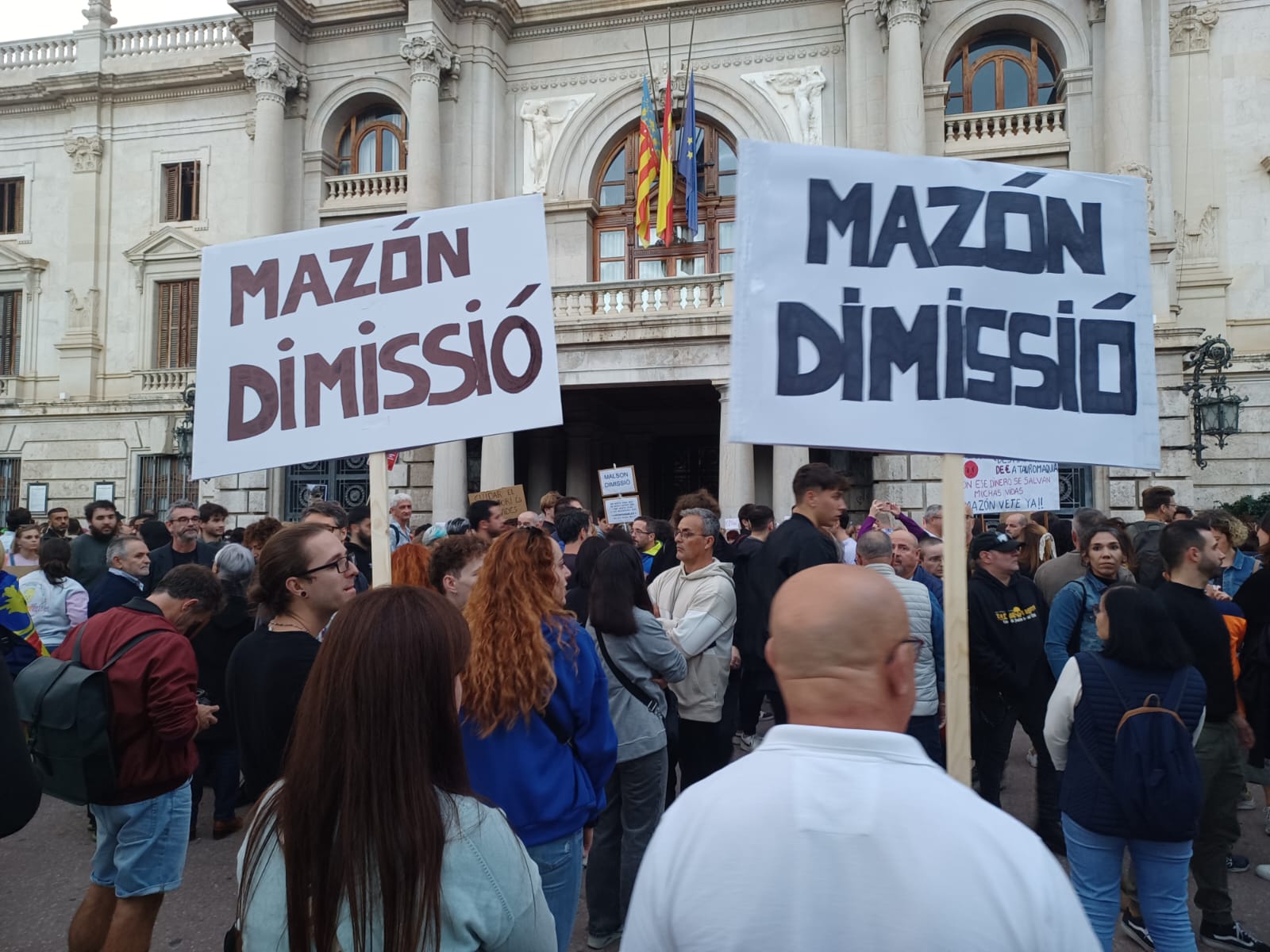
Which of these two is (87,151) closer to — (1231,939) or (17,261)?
(17,261)

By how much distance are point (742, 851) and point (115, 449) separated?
73.4 feet

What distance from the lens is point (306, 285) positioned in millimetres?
4062

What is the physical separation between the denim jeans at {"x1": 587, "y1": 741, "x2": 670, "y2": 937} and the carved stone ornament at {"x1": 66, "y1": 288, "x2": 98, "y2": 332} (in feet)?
70.3

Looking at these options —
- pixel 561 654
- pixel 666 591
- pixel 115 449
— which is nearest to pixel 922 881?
pixel 561 654

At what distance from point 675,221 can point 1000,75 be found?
6.59 metres

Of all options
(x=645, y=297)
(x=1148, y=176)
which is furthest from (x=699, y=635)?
(x=1148, y=176)

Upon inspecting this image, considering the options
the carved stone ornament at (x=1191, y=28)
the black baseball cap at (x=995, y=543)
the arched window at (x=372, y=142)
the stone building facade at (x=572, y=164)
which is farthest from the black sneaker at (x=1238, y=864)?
the arched window at (x=372, y=142)

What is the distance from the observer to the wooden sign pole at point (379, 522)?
11.5 feet

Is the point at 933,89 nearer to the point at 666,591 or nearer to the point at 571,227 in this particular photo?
the point at 571,227

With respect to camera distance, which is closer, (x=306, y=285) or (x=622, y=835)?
(x=306, y=285)

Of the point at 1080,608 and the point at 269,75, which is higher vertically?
the point at 269,75

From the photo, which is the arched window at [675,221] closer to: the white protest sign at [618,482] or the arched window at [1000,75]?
the arched window at [1000,75]

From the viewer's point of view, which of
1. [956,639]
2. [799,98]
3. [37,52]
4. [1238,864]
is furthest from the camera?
[37,52]

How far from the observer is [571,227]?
17984 mm
